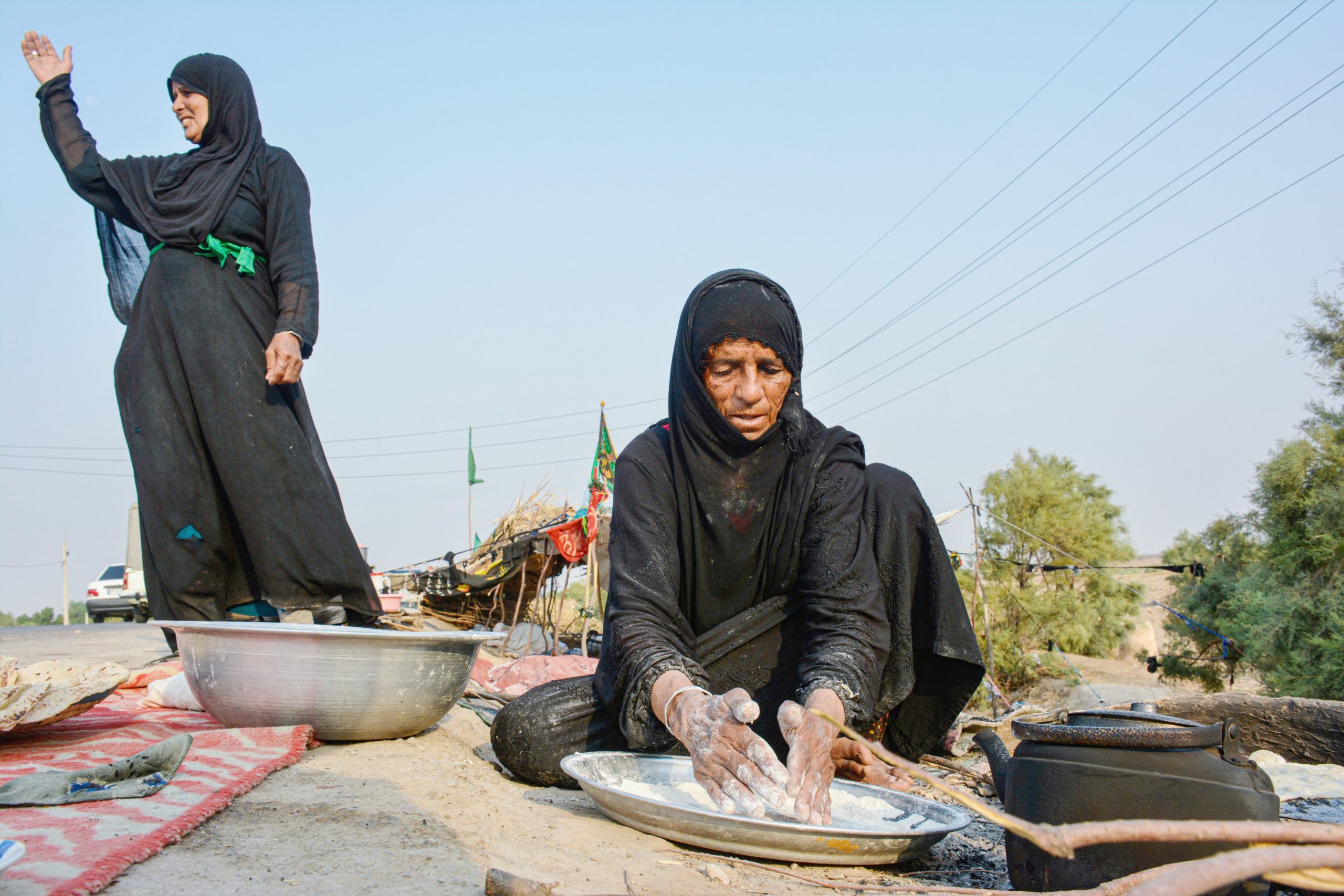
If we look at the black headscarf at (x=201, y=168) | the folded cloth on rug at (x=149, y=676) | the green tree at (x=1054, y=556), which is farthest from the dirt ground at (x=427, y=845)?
the green tree at (x=1054, y=556)

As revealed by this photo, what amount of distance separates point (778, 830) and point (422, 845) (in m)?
0.65

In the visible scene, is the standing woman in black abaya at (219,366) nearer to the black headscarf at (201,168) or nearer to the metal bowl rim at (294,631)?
the black headscarf at (201,168)

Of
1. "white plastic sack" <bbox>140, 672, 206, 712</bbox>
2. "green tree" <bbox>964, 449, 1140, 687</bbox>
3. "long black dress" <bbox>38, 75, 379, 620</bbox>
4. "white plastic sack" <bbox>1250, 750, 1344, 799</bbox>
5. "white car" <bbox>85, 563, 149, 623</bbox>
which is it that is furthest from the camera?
"white car" <bbox>85, 563, 149, 623</bbox>

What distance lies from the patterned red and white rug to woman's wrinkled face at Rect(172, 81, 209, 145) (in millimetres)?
2235

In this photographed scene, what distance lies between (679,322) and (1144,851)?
1800 mm

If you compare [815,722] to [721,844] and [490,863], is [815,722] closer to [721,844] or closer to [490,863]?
[721,844]

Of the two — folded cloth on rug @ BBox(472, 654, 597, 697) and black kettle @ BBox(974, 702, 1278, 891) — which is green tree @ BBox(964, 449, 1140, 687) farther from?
black kettle @ BBox(974, 702, 1278, 891)

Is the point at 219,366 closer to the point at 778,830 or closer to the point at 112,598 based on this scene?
the point at 778,830

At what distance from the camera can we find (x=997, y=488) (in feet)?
46.2

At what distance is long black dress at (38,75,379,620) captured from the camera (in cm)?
331

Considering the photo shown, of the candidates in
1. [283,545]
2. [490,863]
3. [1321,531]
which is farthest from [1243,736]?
[1321,531]

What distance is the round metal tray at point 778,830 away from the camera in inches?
66.3

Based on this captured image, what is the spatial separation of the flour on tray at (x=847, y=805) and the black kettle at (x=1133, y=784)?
0.37 meters

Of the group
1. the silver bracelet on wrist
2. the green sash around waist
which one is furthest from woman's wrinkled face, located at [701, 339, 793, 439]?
the green sash around waist
